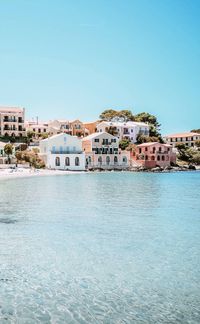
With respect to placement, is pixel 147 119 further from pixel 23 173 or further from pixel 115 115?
pixel 23 173

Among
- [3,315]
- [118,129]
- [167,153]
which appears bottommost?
[3,315]

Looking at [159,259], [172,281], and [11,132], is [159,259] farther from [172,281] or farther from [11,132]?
[11,132]

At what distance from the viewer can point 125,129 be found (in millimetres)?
94500

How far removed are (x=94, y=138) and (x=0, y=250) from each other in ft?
227

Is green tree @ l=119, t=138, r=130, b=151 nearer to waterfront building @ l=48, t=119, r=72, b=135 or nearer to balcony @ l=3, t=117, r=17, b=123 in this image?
waterfront building @ l=48, t=119, r=72, b=135

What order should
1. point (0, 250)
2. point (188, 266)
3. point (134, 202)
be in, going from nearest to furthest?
point (188, 266) → point (0, 250) → point (134, 202)

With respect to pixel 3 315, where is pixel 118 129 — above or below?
above

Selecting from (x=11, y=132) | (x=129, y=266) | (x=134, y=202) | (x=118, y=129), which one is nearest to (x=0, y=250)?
(x=129, y=266)

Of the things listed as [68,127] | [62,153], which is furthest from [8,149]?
[68,127]

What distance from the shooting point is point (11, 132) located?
3408 inches

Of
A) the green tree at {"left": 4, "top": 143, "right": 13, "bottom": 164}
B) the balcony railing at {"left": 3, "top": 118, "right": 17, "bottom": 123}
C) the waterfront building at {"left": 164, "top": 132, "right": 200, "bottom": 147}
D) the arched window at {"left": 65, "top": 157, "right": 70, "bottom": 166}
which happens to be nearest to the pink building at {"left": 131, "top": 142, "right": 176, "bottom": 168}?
the arched window at {"left": 65, "top": 157, "right": 70, "bottom": 166}

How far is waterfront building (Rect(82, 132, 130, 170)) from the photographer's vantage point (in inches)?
3201

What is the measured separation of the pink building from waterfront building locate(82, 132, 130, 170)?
3.50 m

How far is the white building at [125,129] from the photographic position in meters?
92.6
